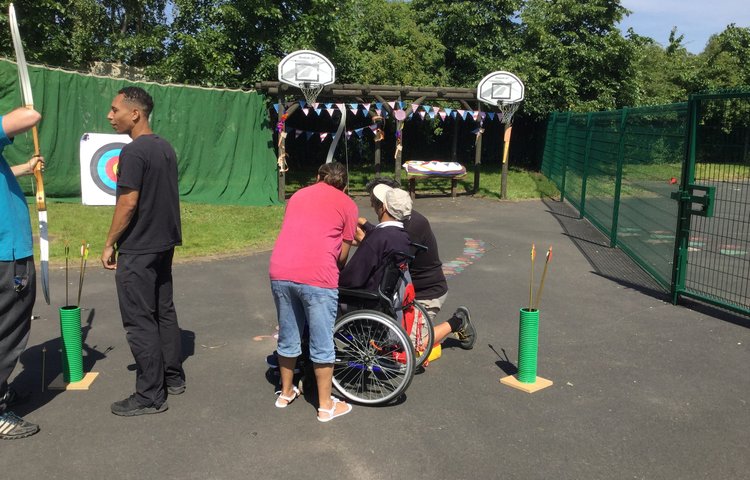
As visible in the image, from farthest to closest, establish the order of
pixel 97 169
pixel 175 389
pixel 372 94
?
pixel 372 94 < pixel 97 169 < pixel 175 389

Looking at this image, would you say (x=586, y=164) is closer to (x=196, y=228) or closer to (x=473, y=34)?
(x=196, y=228)

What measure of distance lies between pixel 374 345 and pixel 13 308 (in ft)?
7.16

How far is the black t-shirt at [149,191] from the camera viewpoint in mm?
3754

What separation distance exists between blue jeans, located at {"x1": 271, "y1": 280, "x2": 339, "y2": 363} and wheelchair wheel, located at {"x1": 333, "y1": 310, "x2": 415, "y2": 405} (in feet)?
0.71

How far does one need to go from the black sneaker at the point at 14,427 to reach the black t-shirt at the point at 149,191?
3.73 feet

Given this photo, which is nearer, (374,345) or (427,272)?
(374,345)

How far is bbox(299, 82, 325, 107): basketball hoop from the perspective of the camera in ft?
42.5

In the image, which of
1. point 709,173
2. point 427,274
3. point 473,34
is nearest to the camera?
point 427,274

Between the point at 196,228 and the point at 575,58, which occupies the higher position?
the point at 575,58

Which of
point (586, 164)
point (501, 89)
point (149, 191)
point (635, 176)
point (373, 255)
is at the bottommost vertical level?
point (373, 255)

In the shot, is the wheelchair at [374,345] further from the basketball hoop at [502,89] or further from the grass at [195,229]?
the basketball hoop at [502,89]

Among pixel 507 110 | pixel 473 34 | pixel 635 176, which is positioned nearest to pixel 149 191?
pixel 635 176

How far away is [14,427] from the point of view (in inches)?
142

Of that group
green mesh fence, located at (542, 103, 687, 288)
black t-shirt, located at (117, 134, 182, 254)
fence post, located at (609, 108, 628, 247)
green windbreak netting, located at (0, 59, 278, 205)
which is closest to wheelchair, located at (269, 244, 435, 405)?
black t-shirt, located at (117, 134, 182, 254)
